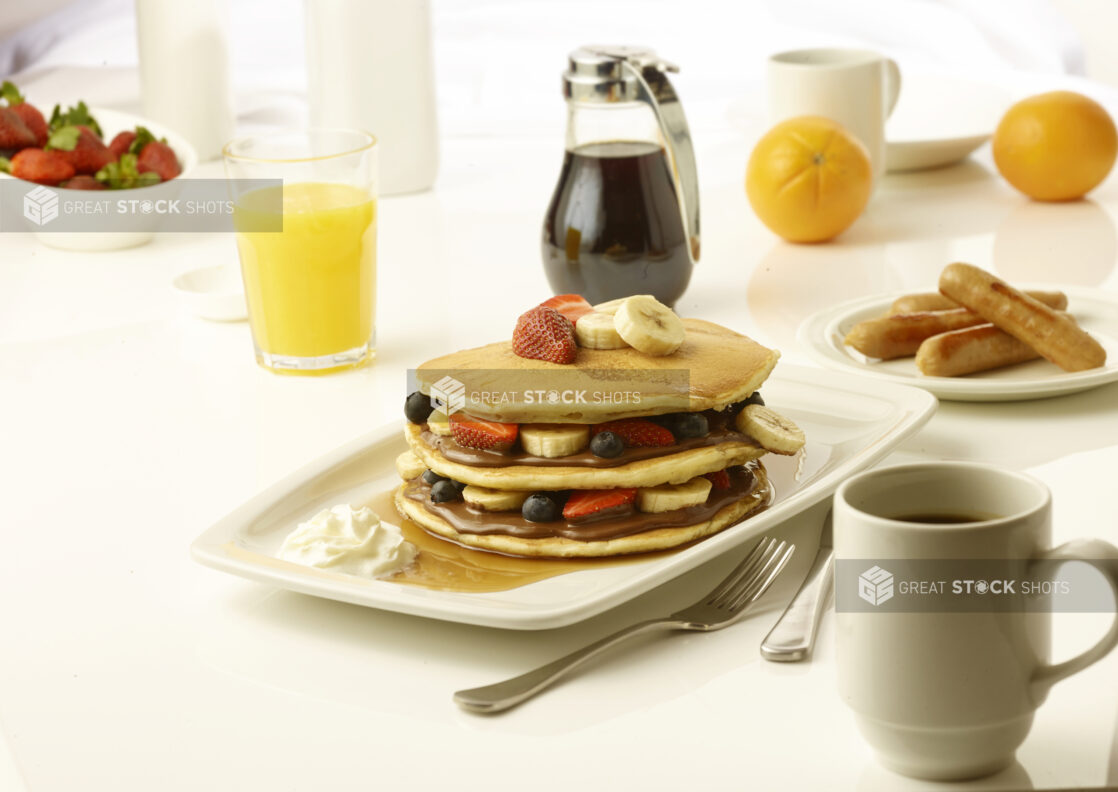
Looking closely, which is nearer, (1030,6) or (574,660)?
(574,660)

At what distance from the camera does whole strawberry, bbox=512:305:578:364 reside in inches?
48.1

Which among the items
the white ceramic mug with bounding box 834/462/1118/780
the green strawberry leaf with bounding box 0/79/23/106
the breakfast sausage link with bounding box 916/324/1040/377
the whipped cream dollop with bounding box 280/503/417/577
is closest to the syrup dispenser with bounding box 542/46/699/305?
the breakfast sausage link with bounding box 916/324/1040/377

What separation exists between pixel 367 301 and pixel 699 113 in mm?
1601

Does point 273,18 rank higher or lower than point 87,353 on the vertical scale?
higher

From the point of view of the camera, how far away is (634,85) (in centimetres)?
171

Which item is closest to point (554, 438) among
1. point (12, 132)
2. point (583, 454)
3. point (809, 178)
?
point (583, 454)

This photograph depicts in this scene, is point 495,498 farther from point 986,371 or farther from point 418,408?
point 986,371

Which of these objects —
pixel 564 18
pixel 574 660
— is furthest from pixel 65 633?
pixel 564 18

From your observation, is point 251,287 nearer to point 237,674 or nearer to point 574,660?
point 237,674

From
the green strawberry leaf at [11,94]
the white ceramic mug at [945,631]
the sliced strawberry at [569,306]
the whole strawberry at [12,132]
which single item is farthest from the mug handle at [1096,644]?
the green strawberry leaf at [11,94]

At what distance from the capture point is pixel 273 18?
3949 millimetres

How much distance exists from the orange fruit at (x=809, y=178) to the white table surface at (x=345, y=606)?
2.3 inches

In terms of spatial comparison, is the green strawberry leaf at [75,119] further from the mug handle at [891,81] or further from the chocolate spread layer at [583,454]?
the chocolate spread layer at [583,454]

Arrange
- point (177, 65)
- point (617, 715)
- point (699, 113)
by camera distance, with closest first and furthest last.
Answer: point (617, 715)
point (177, 65)
point (699, 113)
